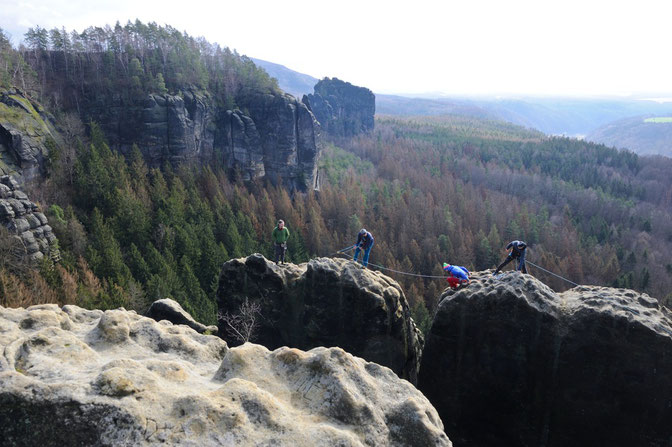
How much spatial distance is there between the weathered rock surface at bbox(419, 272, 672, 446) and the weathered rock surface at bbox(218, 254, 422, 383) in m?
2.24

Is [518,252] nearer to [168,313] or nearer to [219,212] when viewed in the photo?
[168,313]

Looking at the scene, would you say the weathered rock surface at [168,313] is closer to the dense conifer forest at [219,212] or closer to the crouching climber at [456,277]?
the crouching climber at [456,277]

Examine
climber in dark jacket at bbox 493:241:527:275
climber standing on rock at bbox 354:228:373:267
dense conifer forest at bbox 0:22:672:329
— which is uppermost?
climber in dark jacket at bbox 493:241:527:275

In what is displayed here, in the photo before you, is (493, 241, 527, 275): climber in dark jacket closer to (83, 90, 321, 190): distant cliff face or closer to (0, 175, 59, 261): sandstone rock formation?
(0, 175, 59, 261): sandstone rock formation

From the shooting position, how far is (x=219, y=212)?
59625 millimetres

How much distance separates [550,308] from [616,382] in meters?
2.88

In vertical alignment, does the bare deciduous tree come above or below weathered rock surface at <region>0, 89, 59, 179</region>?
below

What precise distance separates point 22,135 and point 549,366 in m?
60.7

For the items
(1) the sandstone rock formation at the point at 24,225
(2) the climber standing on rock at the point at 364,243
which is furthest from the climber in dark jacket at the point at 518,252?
(1) the sandstone rock formation at the point at 24,225

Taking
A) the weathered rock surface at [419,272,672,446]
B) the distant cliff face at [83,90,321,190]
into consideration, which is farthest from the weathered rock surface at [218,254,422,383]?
the distant cliff face at [83,90,321,190]

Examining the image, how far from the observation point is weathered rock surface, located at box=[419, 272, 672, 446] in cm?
1309

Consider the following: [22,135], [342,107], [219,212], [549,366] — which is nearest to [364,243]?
[549,366]

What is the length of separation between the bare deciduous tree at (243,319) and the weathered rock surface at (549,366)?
8306 millimetres

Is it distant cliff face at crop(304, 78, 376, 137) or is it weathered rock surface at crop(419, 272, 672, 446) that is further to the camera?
distant cliff face at crop(304, 78, 376, 137)
